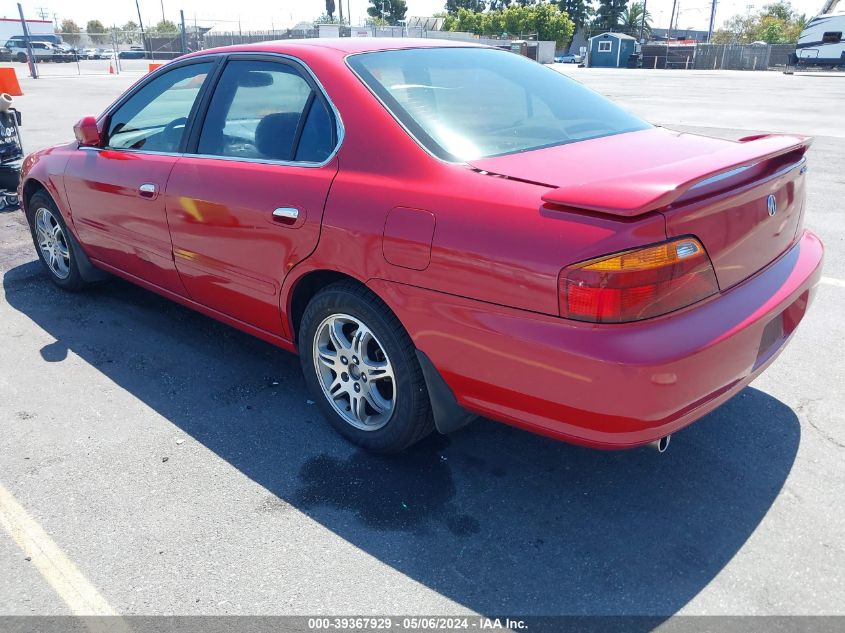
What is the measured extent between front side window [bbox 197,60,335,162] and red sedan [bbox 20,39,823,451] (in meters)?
0.01

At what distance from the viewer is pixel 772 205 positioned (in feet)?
8.59

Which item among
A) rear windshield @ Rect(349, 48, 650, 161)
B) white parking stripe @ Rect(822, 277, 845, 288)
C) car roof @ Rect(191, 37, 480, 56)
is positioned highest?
car roof @ Rect(191, 37, 480, 56)

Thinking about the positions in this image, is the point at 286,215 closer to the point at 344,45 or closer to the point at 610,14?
the point at 344,45

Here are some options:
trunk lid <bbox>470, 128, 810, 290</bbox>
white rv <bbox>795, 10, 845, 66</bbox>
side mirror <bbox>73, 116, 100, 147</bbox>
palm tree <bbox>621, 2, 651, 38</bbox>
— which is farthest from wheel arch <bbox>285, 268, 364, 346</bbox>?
palm tree <bbox>621, 2, 651, 38</bbox>

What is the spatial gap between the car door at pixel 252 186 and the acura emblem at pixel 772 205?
1.71 m

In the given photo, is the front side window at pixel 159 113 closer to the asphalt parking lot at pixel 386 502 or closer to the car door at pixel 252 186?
the car door at pixel 252 186

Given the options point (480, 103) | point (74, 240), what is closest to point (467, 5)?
point (74, 240)

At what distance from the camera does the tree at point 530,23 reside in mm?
84188

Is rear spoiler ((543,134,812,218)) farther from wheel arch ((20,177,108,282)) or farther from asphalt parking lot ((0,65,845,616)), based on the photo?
wheel arch ((20,177,108,282))

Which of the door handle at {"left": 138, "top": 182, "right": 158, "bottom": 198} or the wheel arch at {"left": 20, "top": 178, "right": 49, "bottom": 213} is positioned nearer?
the door handle at {"left": 138, "top": 182, "right": 158, "bottom": 198}

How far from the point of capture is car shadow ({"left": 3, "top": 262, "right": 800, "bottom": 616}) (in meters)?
2.36

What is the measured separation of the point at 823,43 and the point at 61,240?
52460 millimetres

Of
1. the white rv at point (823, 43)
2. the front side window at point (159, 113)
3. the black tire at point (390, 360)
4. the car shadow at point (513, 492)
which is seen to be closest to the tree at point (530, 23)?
the white rv at point (823, 43)

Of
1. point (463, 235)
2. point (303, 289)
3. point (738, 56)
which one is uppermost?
point (463, 235)
